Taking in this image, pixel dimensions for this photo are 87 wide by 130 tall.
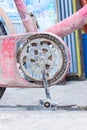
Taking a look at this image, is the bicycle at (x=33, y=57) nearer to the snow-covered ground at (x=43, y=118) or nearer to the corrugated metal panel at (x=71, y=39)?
the snow-covered ground at (x=43, y=118)

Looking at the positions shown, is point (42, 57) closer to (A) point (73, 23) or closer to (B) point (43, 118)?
(A) point (73, 23)

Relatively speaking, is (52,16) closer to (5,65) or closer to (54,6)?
(54,6)

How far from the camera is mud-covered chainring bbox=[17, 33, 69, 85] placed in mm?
3691

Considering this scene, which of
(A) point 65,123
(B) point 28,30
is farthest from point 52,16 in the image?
(A) point 65,123

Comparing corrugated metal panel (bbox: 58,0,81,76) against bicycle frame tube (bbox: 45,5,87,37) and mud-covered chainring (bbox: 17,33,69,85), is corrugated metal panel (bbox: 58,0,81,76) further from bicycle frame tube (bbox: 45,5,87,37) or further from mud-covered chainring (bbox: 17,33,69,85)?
mud-covered chainring (bbox: 17,33,69,85)

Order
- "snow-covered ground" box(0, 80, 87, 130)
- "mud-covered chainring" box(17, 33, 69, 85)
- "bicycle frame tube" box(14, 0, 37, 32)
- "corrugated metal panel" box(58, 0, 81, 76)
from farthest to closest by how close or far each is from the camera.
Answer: "corrugated metal panel" box(58, 0, 81, 76), "bicycle frame tube" box(14, 0, 37, 32), "mud-covered chainring" box(17, 33, 69, 85), "snow-covered ground" box(0, 80, 87, 130)

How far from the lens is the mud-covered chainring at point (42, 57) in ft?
12.1

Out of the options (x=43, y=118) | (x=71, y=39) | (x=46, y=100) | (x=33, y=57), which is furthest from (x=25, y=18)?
(x=71, y=39)

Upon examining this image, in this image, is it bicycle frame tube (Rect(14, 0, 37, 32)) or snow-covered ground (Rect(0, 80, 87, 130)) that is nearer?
snow-covered ground (Rect(0, 80, 87, 130))

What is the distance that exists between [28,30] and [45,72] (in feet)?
1.32

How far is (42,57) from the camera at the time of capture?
3727 mm

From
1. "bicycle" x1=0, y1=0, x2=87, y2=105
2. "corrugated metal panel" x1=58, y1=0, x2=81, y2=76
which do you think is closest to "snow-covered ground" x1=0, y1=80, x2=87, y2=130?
"bicycle" x1=0, y1=0, x2=87, y2=105

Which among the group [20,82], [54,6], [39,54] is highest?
[54,6]

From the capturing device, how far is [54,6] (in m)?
5.85
